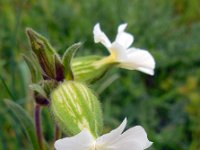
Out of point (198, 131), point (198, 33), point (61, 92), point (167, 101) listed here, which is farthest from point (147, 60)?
point (198, 33)

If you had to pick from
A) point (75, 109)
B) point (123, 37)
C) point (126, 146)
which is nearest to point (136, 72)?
point (123, 37)

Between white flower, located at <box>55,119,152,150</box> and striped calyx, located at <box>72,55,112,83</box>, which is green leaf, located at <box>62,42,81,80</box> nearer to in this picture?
striped calyx, located at <box>72,55,112,83</box>

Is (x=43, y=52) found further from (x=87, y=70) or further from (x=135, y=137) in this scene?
(x=135, y=137)

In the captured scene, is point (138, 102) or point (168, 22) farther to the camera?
point (168, 22)

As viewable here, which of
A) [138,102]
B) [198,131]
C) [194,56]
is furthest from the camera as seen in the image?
[194,56]

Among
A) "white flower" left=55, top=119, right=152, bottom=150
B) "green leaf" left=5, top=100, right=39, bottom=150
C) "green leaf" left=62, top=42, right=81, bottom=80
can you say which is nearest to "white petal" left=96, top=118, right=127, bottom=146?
"white flower" left=55, top=119, right=152, bottom=150

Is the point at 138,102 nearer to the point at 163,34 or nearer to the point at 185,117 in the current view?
the point at 185,117

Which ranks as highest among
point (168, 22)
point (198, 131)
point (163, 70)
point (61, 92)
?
point (61, 92)
